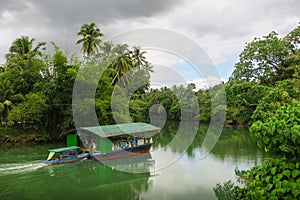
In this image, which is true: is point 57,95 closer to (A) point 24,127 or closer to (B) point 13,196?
(A) point 24,127

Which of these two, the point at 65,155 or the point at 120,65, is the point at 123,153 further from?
the point at 120,65

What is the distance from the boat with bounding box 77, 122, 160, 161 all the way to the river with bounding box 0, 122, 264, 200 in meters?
0.41

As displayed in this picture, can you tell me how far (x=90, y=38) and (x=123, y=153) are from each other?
11380 millimetres

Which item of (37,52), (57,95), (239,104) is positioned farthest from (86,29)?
(239,104)

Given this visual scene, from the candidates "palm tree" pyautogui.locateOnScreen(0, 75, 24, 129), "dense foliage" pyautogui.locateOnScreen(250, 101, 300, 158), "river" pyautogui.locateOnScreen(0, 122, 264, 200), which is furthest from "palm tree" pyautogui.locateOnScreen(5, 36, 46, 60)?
"dense foliage" pyautogui.locateOnScreen(250, 101, 300, 158)

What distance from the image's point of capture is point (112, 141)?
1072 cm

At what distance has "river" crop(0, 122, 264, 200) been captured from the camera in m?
6.72

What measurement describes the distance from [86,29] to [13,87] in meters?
7.40

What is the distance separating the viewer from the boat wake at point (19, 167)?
8492mm

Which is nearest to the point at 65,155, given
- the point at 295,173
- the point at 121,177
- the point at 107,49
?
the point at 121,177

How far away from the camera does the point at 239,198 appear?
4.71 m

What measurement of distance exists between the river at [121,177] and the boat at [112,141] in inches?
16.3

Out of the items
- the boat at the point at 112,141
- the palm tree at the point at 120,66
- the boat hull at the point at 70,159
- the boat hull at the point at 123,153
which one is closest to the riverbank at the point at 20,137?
the boat at the point at 112,141

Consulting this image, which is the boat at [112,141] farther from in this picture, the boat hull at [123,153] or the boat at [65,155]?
the boat at [65,155]
